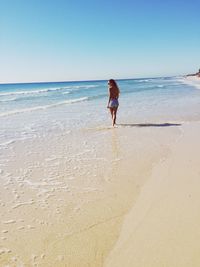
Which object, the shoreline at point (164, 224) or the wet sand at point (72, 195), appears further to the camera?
the wet sand at point (72, 195)

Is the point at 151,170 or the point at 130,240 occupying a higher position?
the point at 130,240

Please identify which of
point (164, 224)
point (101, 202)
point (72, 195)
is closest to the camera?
point (164, 224)

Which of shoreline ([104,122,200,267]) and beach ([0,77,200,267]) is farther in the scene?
beach ([0,77,200,267])

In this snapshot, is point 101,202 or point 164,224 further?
point 101,202

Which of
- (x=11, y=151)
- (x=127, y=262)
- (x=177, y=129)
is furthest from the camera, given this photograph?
(x=177, y=129)

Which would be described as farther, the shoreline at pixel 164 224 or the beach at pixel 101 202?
the beach at pixel 101 202

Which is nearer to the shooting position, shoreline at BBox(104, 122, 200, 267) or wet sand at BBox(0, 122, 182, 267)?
shoreline at BBox(104, 122, 200, 267)

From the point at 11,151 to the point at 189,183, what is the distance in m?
4.52

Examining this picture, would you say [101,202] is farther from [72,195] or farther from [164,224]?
[164,224]

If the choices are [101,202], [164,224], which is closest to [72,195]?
[101,202]

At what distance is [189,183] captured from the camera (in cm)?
445

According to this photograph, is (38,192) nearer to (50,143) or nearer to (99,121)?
(50,143)

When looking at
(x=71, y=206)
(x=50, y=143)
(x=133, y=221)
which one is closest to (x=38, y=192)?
(x=71, y=206)

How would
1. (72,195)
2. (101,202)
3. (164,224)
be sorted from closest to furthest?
(164,224)
(101,202)
(72,195)
